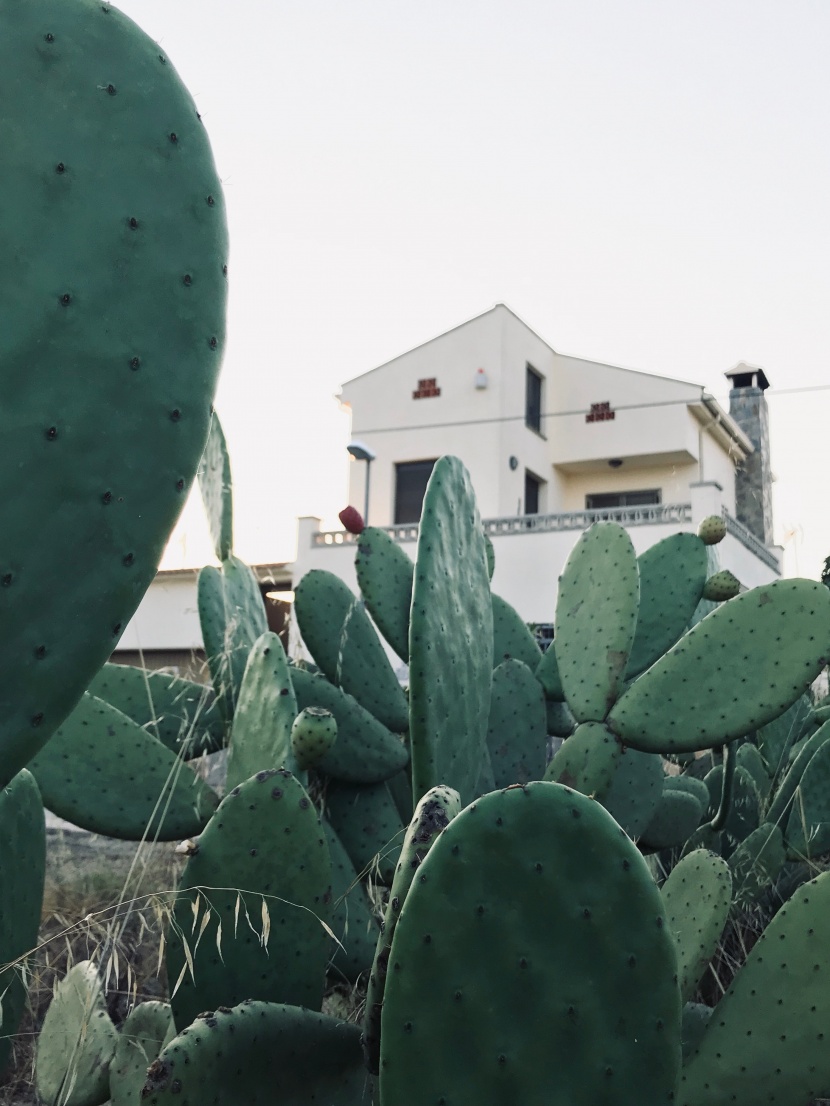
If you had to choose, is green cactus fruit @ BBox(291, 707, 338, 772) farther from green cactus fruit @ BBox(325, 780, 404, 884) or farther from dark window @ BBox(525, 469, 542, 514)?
dark window @ BBox(525, 469, 542, 514)

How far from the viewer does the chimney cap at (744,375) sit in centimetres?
1621

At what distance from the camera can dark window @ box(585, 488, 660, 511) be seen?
15211mm

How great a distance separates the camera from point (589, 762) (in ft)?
6.30

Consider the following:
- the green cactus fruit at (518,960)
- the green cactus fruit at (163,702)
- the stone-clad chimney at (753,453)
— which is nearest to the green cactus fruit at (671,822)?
the green cactus fruit at (163,702)

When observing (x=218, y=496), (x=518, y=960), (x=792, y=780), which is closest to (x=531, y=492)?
(x=218, y=496)

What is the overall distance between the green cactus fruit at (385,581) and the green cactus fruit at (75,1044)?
3.06 feet

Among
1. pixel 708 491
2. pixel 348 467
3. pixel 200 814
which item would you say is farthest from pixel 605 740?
pixel 348 467

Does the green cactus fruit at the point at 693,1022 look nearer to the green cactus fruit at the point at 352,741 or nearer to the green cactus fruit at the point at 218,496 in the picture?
the green cactus fruit at the point at 352,741

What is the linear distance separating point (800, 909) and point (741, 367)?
1588 centimetres

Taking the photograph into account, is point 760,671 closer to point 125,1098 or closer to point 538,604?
point 125,1098

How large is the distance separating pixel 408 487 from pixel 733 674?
518 inches

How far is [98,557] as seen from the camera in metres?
0.86

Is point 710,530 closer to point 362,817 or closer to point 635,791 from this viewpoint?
point 635,791

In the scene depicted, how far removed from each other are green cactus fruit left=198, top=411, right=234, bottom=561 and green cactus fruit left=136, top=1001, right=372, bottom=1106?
1739mm
